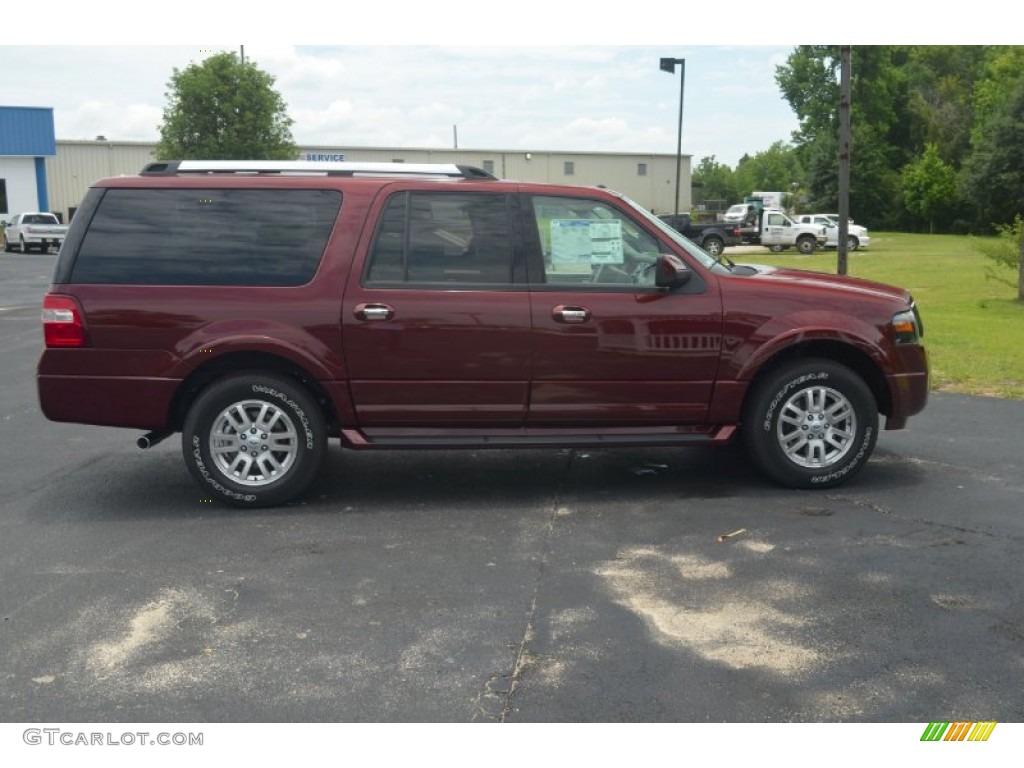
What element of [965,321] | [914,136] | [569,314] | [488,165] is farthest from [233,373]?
[914,136]

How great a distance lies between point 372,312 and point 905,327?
323 cm

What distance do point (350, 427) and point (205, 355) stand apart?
A: 93cm

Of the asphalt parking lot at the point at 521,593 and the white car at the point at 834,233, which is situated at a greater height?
the white car at the point at 834,233

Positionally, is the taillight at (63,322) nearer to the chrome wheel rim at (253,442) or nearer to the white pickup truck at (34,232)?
the chrome wheel rim at (253,442)

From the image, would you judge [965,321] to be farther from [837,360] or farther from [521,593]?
[521,593]

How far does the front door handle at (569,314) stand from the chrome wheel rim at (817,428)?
1367mm

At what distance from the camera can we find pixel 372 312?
6102mm

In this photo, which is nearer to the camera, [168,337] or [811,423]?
[168,337]

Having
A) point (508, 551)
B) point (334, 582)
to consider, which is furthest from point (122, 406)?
point (508, 551)

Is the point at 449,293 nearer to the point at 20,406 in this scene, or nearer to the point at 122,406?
the point at 122,406

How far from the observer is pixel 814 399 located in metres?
6.46

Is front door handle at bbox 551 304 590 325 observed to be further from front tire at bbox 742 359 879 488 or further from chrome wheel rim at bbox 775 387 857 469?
chrome wheel rim at bbox 775 387 857 469

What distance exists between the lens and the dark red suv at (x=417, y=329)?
6094mm
